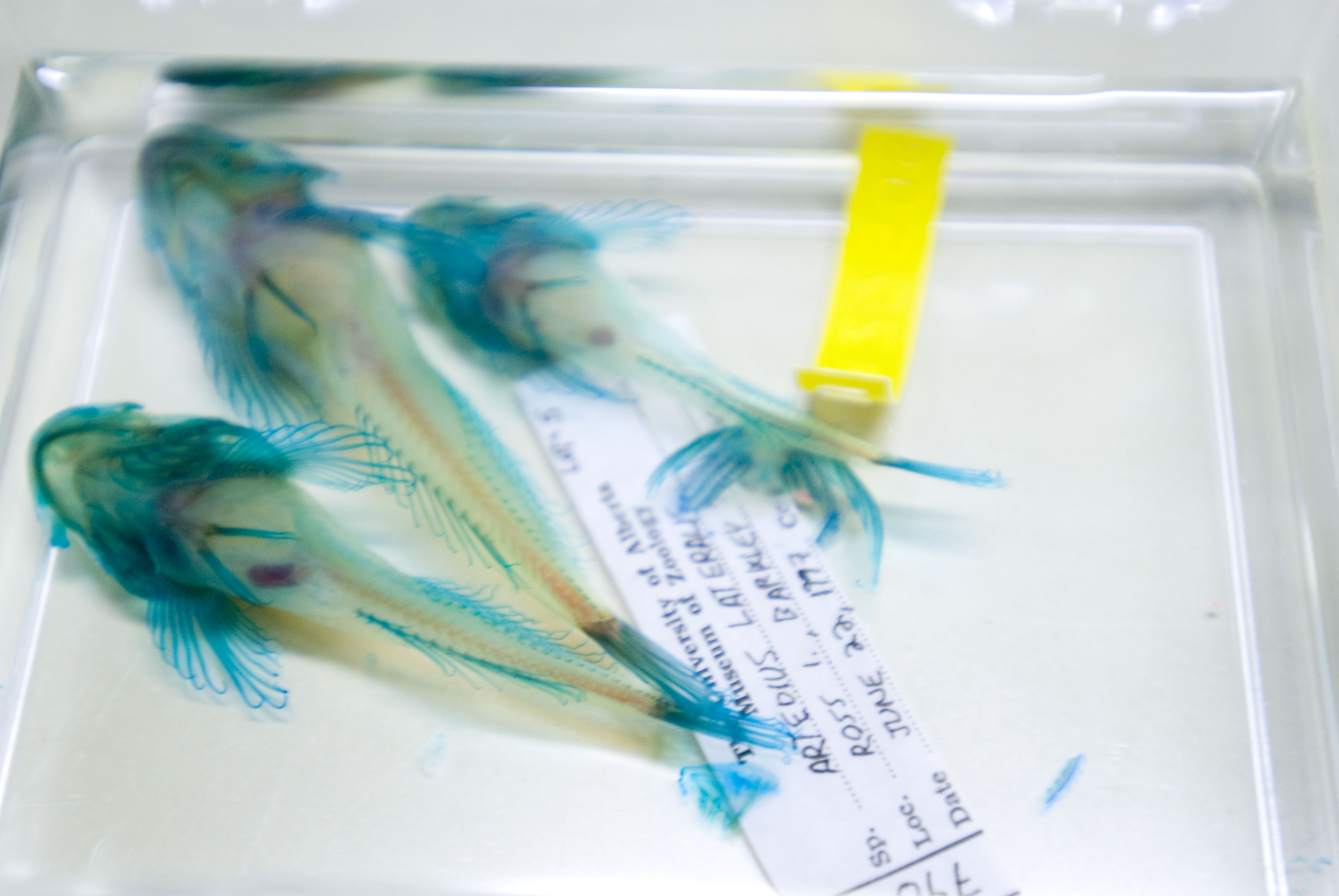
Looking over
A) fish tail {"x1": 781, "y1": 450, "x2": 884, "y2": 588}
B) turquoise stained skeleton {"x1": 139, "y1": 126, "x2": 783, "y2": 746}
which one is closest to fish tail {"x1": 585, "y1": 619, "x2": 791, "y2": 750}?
turquoise stained skeleton {"x1": 139, "y1": 126, "x2": 783, "y2": 746}

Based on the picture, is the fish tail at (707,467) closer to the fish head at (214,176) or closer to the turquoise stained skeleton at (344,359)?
the turquoise stained skeleton at (344,359)

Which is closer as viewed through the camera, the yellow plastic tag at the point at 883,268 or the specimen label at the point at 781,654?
the specimen label at the point at 781,654

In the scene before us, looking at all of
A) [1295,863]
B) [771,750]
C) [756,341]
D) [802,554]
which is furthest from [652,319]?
[1295,863]

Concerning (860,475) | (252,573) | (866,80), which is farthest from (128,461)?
(866,80)

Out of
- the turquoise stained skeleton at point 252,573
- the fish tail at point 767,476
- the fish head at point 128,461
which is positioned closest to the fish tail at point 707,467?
the fish tail at point 767,476

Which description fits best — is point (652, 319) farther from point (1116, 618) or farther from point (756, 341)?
point (1116, 618)

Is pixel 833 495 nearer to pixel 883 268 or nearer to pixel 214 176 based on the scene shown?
pixel 883 268

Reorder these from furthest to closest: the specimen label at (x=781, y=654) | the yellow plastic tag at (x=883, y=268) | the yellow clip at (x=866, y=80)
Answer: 1. the yellow clip at (x=866, y=80)
2. the yellow plastic tag at (x=883, y=268)
3. the specimen label at (x=781, y=654)
